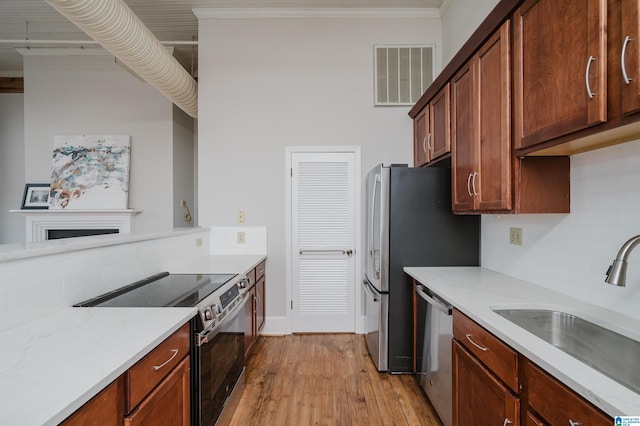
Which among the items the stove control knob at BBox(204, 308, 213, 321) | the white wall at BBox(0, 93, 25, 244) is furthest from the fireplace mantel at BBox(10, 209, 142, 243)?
the stove control knob at BBox(204, 308, 213, 321)

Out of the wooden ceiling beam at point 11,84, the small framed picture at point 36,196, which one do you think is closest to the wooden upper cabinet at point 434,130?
the small framed picture at point 36,196

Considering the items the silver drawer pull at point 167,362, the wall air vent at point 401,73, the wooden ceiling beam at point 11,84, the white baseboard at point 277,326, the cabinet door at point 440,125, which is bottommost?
the white baseboard at point 277,326

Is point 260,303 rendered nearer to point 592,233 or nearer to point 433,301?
point 433,301

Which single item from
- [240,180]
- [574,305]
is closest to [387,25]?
[240,180]

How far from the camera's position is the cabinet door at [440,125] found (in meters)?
2.22

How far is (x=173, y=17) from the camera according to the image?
3.27m

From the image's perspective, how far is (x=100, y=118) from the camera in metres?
3.94

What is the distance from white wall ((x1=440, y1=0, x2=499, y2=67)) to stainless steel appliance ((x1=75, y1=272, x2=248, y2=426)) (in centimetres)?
283

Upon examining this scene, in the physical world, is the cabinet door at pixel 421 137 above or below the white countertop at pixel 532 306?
above

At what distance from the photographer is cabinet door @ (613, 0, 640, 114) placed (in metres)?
0.88

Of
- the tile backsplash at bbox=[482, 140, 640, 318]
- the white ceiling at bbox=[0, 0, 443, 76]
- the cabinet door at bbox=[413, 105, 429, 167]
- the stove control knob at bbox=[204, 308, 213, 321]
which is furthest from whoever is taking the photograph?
the white ceiling at bbox=[0, 0, 443, 76]

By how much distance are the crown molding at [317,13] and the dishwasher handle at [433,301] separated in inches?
113

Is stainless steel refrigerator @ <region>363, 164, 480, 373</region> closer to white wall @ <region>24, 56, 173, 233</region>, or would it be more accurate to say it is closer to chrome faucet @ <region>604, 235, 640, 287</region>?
chrome faucet @ <region>604, 235, 640, 287</region>

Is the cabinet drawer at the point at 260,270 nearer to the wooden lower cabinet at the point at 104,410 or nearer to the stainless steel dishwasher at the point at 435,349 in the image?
the stainless steel dishwasher at the point at 435,349
